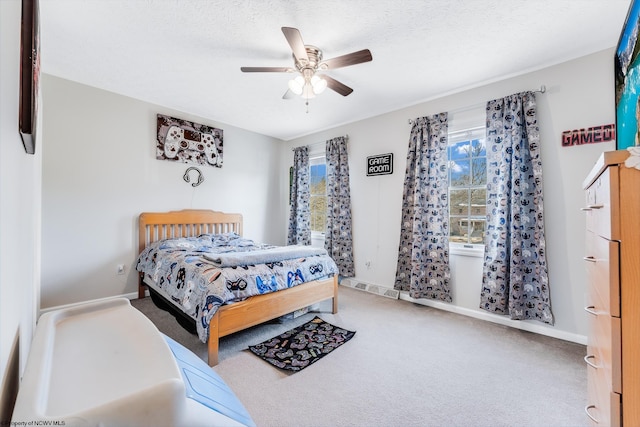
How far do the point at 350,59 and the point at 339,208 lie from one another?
2.45m

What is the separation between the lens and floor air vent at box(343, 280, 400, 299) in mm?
3574

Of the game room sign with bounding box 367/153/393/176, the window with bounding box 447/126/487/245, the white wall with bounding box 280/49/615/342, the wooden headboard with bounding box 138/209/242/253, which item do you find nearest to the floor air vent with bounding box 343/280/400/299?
the white wall with bounding box 280/49/615/342

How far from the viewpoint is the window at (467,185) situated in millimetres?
3043

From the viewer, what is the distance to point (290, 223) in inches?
196

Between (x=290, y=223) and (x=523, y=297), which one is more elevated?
(x=290, y=223)

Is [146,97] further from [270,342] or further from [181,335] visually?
[270,342]

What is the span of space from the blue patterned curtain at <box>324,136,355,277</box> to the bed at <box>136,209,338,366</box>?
1.16 m

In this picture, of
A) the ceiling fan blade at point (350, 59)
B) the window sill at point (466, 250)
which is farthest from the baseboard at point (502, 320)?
the ceiling fan blade at point (350, 59)

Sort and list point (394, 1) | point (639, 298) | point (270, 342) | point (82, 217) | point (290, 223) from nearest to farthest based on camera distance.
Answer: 1. point (639, 298)
2. point (394, 1)
3. point (270, 342)
4. point (82, 217)
5. point (290, 223)

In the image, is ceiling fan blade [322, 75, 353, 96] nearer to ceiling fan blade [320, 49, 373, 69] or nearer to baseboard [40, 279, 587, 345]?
ceiling fan blade [320, 49, 373, 69]

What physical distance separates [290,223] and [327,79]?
9.90ft

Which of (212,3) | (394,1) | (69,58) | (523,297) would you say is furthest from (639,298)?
(69,58)

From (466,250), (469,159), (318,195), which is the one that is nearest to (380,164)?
(469,159)

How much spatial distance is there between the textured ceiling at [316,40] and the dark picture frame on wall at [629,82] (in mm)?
321
